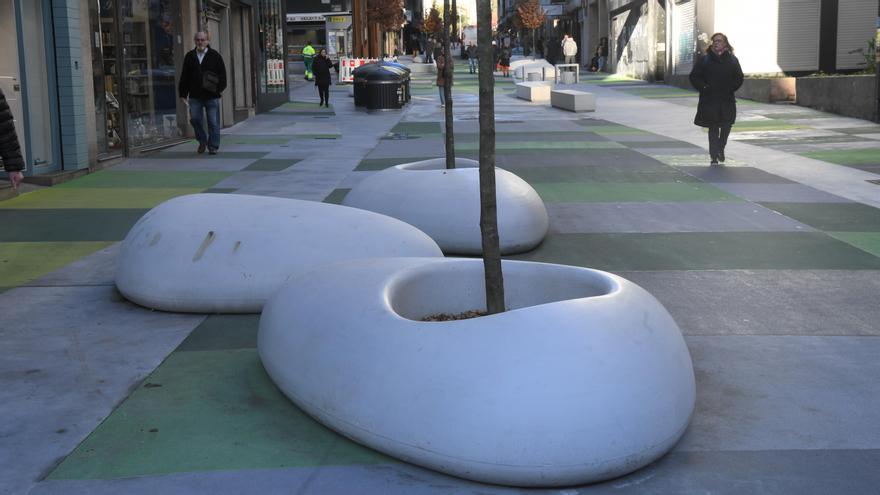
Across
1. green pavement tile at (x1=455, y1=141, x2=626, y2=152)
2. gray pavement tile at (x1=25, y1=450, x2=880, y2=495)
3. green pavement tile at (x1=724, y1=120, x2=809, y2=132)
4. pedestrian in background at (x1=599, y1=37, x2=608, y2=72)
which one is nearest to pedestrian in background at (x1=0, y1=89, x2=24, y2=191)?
gray pavement tile at (x1=25, y1=450, x2=880, y2=495)

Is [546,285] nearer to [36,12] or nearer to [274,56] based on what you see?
[36,12]

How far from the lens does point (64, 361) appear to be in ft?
17.7

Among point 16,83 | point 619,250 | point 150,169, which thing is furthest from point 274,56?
point 619,250

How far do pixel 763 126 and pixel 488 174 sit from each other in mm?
17415

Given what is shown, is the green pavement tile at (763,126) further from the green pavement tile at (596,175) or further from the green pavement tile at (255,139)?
the green pavement tile at (255,139)

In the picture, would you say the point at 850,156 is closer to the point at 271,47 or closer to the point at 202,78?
Result: the point at 202,78

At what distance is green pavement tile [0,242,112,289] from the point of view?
7621 mm

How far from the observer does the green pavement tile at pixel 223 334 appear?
5.72 metres

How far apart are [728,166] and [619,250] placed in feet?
21.1

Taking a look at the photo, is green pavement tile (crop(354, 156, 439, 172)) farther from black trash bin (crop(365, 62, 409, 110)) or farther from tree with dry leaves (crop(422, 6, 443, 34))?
tree with dry leaves (crop(422, 6, 443, 34))

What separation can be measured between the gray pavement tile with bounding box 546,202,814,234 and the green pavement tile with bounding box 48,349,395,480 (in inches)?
201

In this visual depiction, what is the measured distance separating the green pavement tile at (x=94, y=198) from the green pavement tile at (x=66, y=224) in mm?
382

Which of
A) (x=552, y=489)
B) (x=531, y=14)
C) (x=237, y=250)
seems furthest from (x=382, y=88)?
(x=531, y=14)

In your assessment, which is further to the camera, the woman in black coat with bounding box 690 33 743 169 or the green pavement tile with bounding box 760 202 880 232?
the woman in black coat with bounding box 690 33 743 169
